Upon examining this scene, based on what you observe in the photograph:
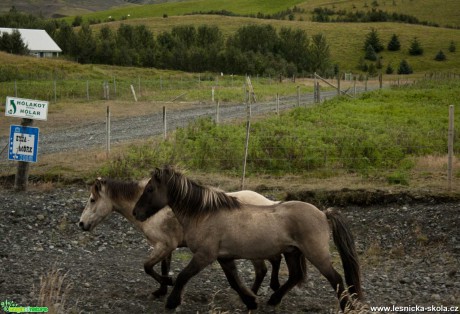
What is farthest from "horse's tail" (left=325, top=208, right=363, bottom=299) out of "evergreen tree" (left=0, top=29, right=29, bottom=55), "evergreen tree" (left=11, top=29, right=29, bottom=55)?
"evergreen tree" (left=11, top=29, right=29, bottom=55)

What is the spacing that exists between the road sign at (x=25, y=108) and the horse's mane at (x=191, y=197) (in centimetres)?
678

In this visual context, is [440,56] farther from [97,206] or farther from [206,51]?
[97,206]

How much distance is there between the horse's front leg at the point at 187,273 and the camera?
8.34 metres

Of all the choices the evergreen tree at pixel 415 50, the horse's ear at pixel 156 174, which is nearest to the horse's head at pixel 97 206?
the horse's ear at pixel 156 174

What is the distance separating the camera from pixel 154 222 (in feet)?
31.2

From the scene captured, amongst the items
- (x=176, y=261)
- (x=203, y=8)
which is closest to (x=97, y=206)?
(x=176, y=261)

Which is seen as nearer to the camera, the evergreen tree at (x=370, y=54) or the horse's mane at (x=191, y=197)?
the horse's mane at (x=191, y=197)

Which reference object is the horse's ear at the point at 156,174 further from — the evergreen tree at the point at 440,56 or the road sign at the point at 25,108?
the evergreen tree at the point at 440,56

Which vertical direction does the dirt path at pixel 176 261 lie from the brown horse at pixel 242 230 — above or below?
below

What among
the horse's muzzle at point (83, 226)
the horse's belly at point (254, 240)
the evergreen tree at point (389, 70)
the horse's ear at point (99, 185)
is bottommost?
the horse's muzzle at point (83, 226)

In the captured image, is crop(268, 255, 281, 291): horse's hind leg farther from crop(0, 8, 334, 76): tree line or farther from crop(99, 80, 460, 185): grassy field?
crop(0, 8, 334, 76): tree line

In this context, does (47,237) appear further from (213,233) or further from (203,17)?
(203,17)

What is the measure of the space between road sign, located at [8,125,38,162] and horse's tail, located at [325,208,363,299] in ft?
26.7

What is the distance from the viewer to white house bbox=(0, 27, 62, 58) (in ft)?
267
